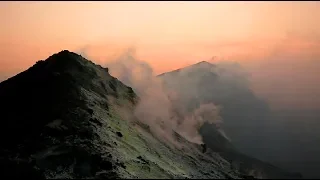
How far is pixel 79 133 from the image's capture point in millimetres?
70812

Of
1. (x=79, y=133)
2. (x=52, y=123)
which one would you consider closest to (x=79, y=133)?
(x=79, y=133)

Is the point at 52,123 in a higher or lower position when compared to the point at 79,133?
higher

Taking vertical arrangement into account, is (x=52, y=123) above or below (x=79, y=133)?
above

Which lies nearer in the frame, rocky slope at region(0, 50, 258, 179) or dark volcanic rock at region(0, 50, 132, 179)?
dark volcanic rock at region(0, 50, 132, 179)

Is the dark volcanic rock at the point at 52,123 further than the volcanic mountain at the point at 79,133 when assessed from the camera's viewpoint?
No

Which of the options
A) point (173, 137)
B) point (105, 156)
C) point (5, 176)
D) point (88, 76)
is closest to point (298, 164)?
point (173, 137)

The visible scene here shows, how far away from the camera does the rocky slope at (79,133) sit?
63250 mm

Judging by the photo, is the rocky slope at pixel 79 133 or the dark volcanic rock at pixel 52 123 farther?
the rocky slope at pixel 79 133

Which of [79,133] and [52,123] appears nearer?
[79,133]

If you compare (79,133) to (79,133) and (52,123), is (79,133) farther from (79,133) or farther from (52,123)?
(52,123)

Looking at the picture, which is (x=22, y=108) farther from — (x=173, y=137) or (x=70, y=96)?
(x=173, y=137)

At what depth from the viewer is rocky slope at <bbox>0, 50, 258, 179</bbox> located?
6325 centimetres

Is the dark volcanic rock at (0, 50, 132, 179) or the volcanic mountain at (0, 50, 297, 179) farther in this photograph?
the volcanic mountain at (0, 50, 297, 179)

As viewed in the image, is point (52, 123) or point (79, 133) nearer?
point (79, 133)
